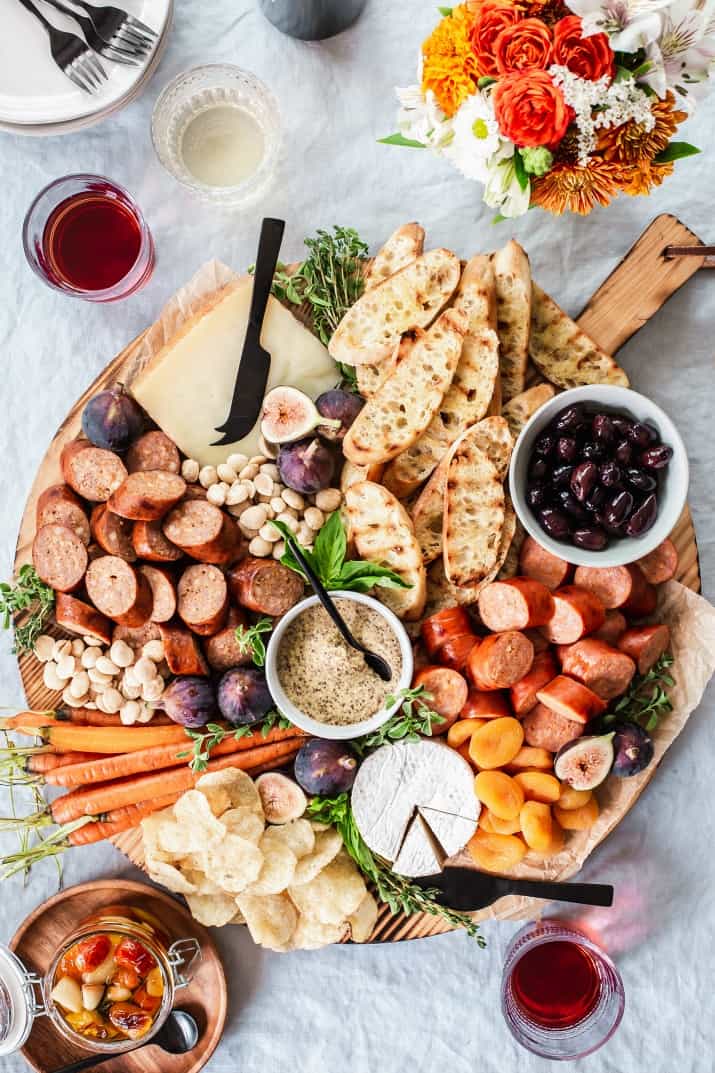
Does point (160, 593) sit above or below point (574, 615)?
below

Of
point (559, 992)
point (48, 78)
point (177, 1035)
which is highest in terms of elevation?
point (48, 78)

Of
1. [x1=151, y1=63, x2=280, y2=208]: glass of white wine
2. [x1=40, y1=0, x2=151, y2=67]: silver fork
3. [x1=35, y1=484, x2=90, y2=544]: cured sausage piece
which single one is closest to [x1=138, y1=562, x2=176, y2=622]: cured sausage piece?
[x1=35, y1=484, x2=90, y2=544]: cured sausage piece

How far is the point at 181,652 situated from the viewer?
158 centimetres

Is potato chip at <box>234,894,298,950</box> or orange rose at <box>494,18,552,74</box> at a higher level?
orange rose at <box>494,18,552,74</box>

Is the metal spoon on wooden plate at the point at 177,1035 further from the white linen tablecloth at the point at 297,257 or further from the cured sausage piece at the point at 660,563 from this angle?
the cured sausage piece at the point at 660,563

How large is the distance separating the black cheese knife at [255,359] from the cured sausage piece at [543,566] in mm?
518

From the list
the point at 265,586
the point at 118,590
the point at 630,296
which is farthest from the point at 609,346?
the point at 118,590

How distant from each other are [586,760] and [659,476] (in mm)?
470

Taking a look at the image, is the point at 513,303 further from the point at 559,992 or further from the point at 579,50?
the point at 559,992

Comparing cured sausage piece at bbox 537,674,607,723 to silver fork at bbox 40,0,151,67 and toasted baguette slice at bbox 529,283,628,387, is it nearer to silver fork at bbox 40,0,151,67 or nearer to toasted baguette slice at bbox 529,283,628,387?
toasted baguette slice at bbox 529,283,628,387

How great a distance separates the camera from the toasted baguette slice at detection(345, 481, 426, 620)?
Result: 156 cm

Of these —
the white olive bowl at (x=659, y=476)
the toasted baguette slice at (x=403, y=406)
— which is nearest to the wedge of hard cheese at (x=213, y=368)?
the toasted baguette slice at (x=403, y=406)

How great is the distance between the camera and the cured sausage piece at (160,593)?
1.60 metres

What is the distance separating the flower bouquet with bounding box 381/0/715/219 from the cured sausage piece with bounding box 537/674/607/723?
2.42ft
